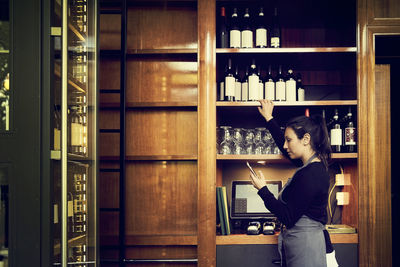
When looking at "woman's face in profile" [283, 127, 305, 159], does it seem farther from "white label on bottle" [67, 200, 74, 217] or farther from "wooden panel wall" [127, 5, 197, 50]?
"white label on bottle" [67, 200, 74, 217]

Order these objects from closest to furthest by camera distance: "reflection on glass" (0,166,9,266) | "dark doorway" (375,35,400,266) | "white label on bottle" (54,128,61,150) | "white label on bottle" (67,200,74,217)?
"reflection on glass" (0,166,9,266)
"white label on bottle" (54,128,61,150)
"white label on bottle" (67,200,74,217)
"dark doorway" (375,35,400,266)

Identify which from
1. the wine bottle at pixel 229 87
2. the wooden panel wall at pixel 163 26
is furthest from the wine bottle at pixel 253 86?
the wooden panel wall at pixel 163 26

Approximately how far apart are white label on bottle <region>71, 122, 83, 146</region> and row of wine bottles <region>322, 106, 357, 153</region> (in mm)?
1699

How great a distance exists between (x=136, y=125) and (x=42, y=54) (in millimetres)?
1392

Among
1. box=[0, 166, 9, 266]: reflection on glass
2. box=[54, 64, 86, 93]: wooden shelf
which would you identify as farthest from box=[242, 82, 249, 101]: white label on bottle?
box=[0, 166, 9, 266]: reflection on glass

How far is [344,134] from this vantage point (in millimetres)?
2906

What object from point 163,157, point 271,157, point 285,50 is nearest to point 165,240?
point 163,157

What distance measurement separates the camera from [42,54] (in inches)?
66.8

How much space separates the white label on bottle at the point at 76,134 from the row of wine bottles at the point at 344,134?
66.9 inches

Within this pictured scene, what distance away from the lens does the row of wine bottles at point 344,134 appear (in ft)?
9.39

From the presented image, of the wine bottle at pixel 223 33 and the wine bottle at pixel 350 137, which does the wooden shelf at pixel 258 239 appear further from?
the wine bottle at pixel 223 33

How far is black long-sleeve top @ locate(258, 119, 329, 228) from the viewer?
2266 millimetres

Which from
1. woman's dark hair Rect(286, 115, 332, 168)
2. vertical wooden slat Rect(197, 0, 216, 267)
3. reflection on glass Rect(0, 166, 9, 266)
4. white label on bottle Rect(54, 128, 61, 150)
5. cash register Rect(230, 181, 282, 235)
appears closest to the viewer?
reflection on glass Rect(0, 166, 9, 266)

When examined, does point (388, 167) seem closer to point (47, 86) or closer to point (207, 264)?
point (207, 264)
